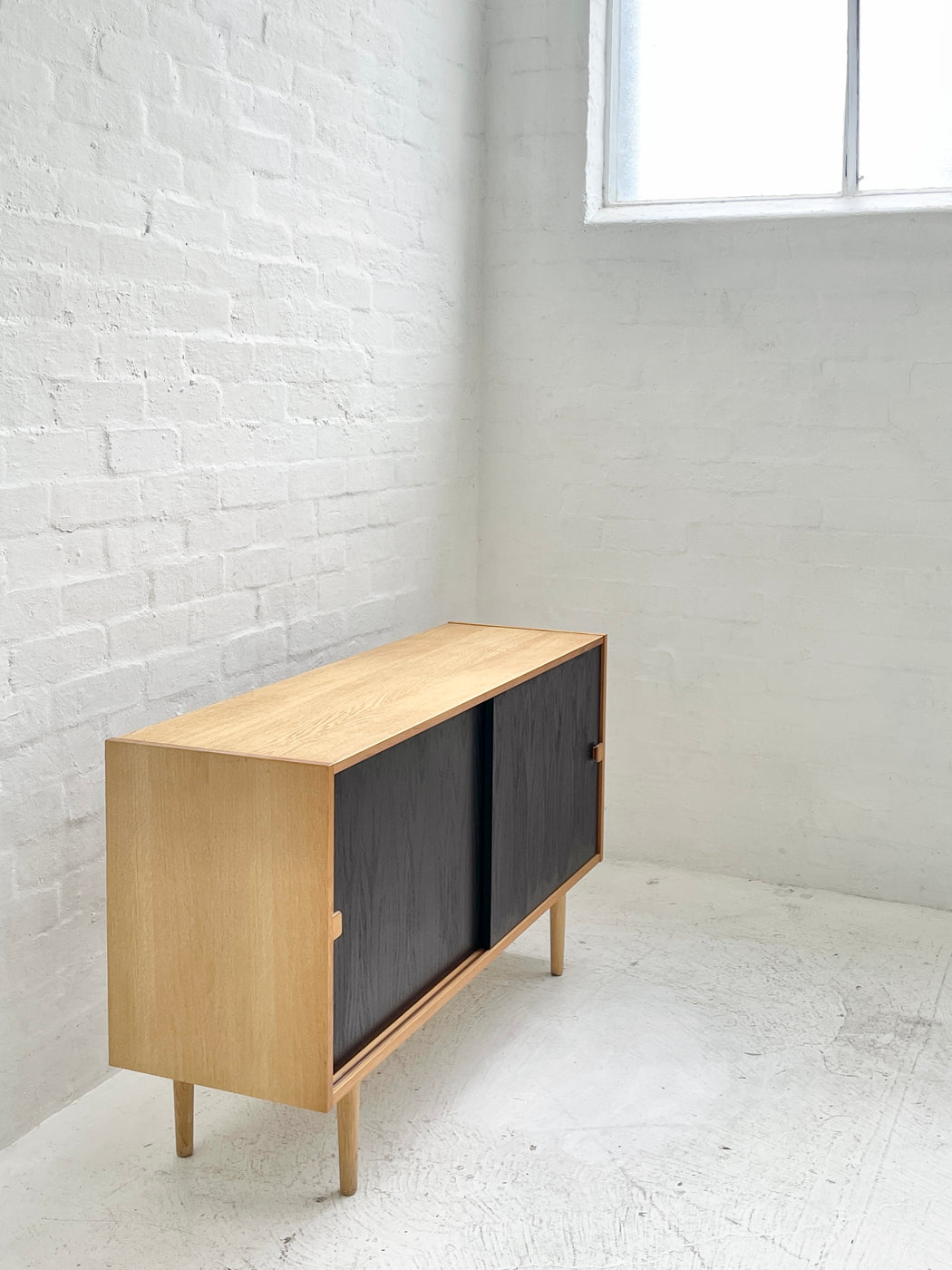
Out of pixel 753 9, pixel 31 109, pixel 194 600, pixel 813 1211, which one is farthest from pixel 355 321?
pixel 813 1211

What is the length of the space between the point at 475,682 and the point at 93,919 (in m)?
0.83

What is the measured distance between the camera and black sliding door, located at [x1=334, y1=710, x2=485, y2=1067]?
1972mm

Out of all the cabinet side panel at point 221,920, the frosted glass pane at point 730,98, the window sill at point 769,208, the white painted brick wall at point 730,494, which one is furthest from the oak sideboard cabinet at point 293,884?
the frosted glass pane at point 730,98

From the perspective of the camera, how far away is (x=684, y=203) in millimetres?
→ 3516

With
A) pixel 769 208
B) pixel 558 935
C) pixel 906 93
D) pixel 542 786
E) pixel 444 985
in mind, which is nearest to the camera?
pixel 444 985

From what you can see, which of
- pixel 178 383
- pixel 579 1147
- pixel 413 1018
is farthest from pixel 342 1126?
pixel 178 383

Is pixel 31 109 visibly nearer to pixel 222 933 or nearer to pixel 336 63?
pixel 336 63

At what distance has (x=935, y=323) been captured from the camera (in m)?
3.21

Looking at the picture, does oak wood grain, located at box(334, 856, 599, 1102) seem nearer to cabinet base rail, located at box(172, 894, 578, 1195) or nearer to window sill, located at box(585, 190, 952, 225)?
cabinet base rail, located at box(172, 894, 578, 1195)

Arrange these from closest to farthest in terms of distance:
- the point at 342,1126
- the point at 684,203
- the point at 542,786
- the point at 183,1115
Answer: the point at 342,1126 < the point at 183,1115 < the point at 542,786 < the point at 684,203

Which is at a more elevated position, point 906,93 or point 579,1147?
point 906,93

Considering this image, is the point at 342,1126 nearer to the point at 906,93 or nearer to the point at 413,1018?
the point at 413,1018

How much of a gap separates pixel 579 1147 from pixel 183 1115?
2.24ft

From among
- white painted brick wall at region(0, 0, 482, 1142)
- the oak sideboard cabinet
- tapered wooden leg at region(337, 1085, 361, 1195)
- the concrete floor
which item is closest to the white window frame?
white painted brick wall at region(0, 0, 482, 1142)
